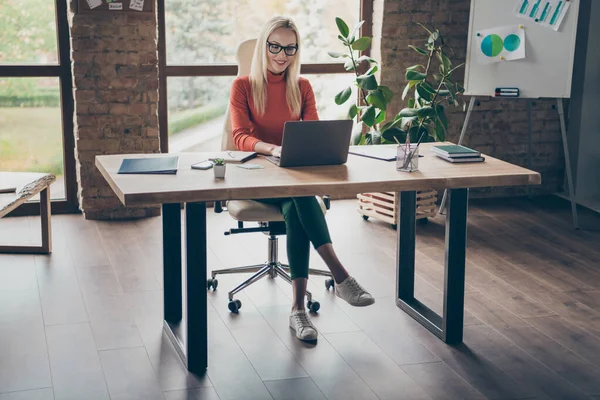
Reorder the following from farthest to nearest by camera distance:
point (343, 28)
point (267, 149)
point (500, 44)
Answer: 1. point (500, 44)
2. point (343, 28)
3. point (267, 149)

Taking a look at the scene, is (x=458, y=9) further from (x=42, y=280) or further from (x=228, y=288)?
(x=42, y=280)

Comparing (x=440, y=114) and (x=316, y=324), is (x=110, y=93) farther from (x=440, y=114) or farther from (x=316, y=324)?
(x=316, y=324)

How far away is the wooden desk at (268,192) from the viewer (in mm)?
2936

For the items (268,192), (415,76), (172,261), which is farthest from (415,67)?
(268,192)

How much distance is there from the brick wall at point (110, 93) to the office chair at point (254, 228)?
3.93ft

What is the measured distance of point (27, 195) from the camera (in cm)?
411

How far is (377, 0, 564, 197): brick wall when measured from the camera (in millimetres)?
5488

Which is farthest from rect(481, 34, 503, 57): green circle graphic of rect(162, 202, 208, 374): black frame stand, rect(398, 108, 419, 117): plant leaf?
rect(162, 202, 208, 374): black frame stand

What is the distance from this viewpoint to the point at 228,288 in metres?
4.04

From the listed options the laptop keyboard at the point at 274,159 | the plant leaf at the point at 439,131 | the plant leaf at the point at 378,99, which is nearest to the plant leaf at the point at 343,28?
the plant leaf at the point at 378,99

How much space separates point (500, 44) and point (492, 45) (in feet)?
0.16

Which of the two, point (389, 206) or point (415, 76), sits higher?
point (415, 76)

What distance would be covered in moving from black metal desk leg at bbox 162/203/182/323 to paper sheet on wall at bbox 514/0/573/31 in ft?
9.06

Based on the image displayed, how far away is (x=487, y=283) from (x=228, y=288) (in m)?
1.26
